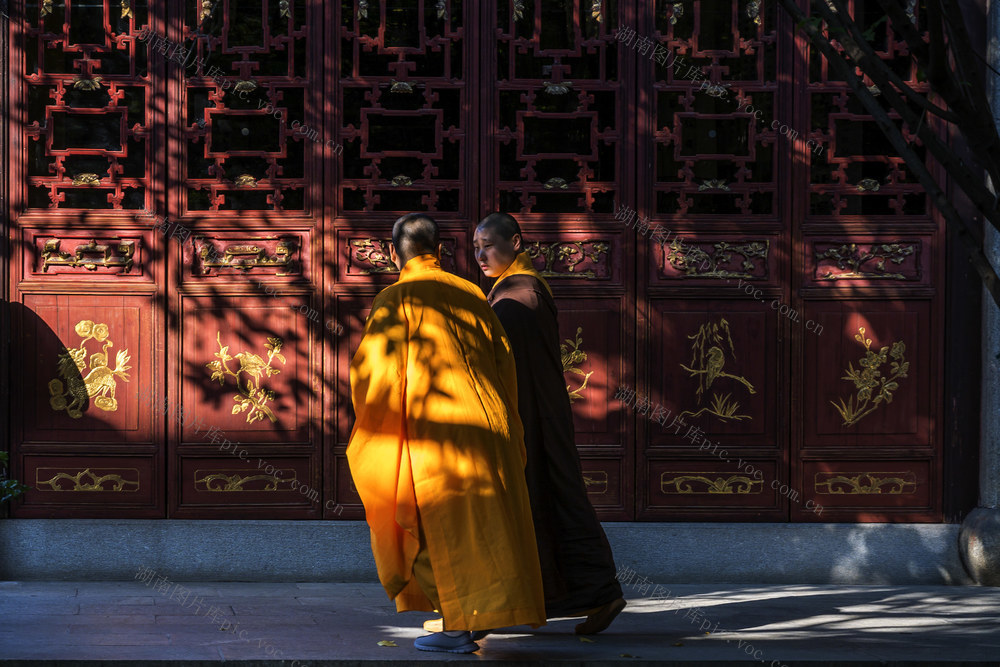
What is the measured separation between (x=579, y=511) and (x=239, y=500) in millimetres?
2412

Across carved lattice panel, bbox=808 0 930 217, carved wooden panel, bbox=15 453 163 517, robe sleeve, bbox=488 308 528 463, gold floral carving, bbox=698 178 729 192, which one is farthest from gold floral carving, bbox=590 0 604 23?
carved wooden panel, bbox=15 453 163 517

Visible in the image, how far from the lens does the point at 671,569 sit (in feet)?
22.9

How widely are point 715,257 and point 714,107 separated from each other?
89 centimetres

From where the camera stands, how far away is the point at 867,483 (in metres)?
7.14

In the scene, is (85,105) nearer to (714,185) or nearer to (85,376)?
(85,376)

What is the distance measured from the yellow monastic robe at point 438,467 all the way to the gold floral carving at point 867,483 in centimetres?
282

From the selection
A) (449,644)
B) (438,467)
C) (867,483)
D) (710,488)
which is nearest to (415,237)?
(438,467)

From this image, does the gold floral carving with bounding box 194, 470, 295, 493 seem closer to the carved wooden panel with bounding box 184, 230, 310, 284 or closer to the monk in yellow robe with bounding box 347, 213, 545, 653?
the carved wooden panel with bounding box 184, 230, 310, 284

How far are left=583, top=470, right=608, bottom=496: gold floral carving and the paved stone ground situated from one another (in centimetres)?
62

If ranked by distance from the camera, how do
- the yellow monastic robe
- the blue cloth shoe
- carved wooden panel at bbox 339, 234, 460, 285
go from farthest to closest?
1. carved wooden panel at bbox 339, 234, 460, 285
2. the blue cloth shoe
3. the yellow monastic robe

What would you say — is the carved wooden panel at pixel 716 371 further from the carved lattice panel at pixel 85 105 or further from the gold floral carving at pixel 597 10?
the carved lattice panel at pixel 85 105

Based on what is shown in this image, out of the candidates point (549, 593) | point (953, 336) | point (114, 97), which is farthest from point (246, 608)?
point (953, 336)

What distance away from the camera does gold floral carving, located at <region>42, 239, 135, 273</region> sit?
688 centimetres

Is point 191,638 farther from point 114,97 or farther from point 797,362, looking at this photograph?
point 797,362
